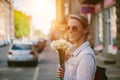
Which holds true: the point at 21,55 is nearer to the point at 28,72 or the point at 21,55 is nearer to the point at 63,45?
the point at 28,72

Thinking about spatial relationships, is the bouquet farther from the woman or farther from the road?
the road

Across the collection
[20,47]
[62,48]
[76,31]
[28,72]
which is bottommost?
[28,72]

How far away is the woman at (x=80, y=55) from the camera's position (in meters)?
2.86

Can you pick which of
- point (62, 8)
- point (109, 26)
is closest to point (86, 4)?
point (109, 26)

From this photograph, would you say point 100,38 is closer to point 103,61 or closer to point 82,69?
point 103,61

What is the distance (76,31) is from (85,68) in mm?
312

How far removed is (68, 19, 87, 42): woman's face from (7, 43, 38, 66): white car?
21.2 meters

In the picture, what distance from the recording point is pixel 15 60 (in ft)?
78.9

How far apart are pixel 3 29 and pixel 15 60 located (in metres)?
70.0

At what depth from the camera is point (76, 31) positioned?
9.93ft

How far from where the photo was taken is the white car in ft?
79.3

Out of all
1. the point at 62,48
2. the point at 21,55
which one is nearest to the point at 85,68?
the point at 62,48

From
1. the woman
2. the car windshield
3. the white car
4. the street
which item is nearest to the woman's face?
the woman

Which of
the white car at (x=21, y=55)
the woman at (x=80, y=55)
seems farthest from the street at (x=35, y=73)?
the woman at (x=80, y=55)
